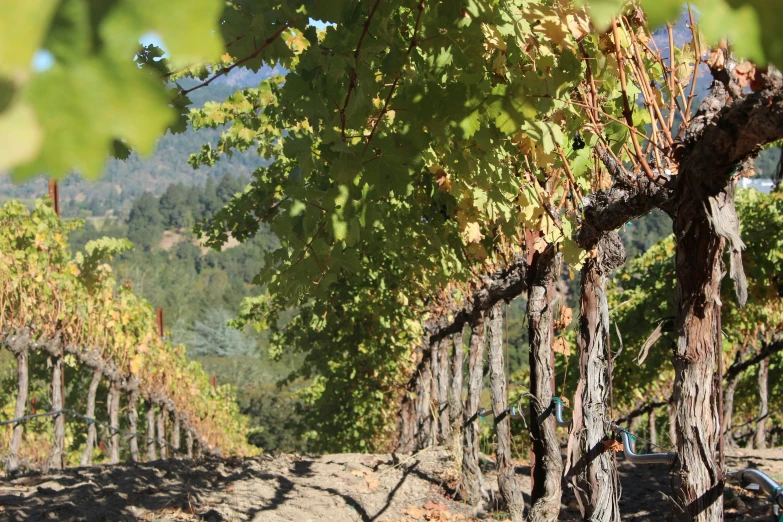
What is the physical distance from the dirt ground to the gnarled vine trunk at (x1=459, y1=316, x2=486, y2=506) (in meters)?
0.19

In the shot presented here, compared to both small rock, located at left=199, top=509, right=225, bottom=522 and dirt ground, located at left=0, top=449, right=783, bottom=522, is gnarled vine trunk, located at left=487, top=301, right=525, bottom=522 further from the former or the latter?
small rock, located at left=199, top=509, right=225, bottom=522

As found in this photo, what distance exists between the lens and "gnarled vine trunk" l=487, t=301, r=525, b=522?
6.04 m

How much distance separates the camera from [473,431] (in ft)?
23.6

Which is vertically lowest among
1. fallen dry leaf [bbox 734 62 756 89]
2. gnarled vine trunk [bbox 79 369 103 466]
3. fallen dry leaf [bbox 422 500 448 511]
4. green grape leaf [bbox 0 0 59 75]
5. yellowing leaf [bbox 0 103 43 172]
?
fallen dry leaf [bbox 422 500 448 511]

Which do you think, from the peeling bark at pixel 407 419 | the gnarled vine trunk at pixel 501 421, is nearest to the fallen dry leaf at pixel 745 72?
the gnarled vine trunk at pixel 501 421

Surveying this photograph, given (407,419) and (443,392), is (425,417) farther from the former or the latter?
(407,419)

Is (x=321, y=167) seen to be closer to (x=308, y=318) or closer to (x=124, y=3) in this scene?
(x=124, y=3)

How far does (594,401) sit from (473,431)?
401 centimetres

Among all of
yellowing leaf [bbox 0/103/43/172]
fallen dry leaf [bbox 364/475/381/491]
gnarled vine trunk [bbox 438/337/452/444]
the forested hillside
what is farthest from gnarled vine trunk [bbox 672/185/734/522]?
gnarled vine trunk [bbox 438/337/452/444]

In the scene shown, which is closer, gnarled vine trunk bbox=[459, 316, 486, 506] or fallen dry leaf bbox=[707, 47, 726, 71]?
fallen dry leaf bbox=[707, 47, 726, 71]

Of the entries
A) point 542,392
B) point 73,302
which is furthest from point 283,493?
point 73,302

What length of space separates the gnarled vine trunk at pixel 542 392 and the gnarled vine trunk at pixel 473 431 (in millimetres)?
2627

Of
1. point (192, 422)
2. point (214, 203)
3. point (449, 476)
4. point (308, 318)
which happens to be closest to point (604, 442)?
point (449, 476)

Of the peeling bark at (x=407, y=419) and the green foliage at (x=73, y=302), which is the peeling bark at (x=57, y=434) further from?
the peeling bark at (x=407, y=419)
